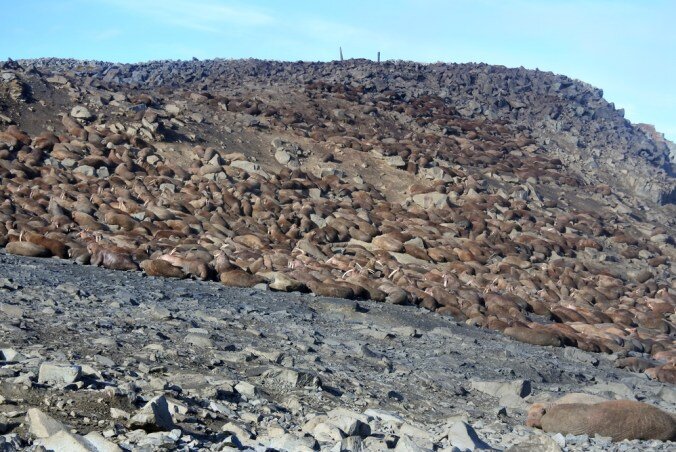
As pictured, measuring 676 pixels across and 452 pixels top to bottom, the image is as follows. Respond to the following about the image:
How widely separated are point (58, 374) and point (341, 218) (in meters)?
10.7

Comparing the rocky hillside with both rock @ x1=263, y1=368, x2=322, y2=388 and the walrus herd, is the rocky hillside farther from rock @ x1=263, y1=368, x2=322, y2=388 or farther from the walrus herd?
rock @ x1=263, y1=368, x2=322, y2=388

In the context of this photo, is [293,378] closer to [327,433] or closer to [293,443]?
[327,433]

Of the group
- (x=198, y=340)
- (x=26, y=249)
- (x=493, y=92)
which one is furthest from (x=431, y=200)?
(x=493, y=92)

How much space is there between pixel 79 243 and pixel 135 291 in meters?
2.47

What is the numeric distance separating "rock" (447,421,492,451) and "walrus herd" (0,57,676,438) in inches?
211

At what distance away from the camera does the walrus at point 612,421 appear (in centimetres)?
581

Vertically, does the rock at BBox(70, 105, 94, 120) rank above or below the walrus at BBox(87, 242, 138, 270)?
above

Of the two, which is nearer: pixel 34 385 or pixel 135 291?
pixel 34 385

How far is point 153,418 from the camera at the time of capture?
14.7 ft

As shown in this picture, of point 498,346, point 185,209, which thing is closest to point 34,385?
point 498,346

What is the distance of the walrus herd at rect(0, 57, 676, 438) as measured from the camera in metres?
11.2

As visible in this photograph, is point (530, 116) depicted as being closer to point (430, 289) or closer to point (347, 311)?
point (430, 289)

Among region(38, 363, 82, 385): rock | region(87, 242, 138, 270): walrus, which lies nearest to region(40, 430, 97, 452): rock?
region(38, 363, 82, 385): rock

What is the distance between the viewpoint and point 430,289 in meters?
11.9
